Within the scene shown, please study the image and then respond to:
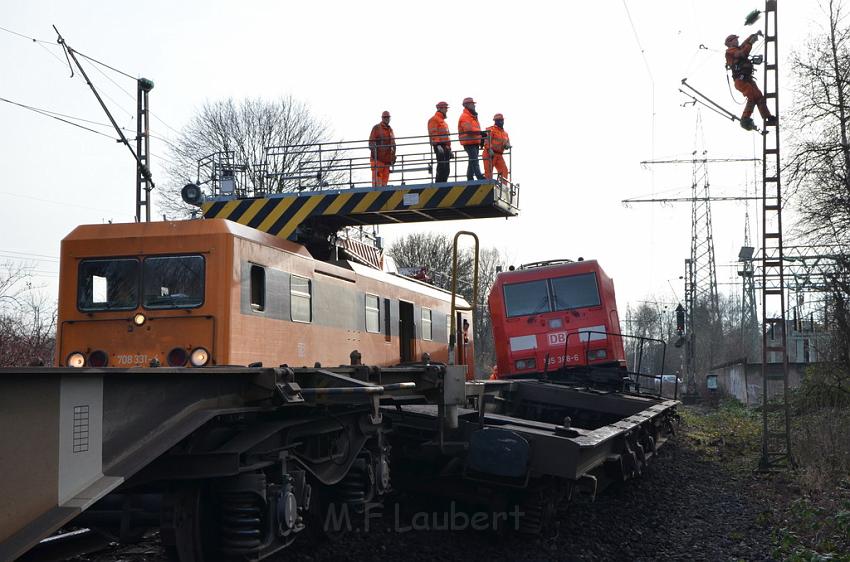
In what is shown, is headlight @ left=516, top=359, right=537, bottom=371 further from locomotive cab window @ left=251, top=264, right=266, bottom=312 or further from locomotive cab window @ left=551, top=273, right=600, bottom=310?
locomotive cab window @ left=251, top=264, right=266, bottom=312

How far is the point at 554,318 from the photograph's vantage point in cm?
1670

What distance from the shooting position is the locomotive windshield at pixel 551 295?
54.3ft

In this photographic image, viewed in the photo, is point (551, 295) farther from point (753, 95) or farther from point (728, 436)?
point (728, 436)

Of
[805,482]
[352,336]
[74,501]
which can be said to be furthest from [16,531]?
→ [805,482]

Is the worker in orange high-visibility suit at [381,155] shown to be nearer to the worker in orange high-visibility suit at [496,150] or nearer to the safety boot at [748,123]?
the worker in orange high-visibility suit at [496,150]

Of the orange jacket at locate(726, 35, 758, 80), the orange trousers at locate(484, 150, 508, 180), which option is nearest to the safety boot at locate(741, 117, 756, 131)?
the orange jacket at locate(726, 35, 758, 80)

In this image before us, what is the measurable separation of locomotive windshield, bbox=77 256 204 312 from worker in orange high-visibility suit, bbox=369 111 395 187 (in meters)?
3.94

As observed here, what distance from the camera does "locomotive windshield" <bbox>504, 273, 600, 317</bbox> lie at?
16.6 metres

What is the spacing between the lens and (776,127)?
14.7 m

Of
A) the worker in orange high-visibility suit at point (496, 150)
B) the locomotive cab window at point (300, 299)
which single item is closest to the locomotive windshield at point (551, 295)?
the worker in orange high-visibility suit at point (496, 150)

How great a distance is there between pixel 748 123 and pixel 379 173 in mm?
6910

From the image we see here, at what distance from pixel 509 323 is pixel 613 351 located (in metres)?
2.14

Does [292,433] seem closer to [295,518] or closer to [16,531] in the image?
[295,518]

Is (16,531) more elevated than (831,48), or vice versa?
(831,48)
